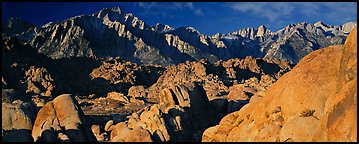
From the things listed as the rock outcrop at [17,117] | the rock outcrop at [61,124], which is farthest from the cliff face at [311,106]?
the rock outcrop at [17,117]

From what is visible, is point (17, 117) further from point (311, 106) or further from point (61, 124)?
point (311, 106)

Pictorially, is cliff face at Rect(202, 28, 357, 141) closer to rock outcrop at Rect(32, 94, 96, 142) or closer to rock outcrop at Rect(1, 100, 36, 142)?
rock outcrop at Rect(32, 94, 96, 142)

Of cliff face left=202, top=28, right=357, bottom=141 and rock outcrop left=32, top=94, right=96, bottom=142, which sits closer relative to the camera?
cliff face left=202, top=28, right=357, bottom=141

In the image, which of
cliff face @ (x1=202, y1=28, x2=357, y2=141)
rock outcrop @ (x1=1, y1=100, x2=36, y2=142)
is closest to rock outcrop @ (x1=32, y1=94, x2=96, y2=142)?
rock outcrop @ (x1=1, y1=100, x2=36, y2=142)

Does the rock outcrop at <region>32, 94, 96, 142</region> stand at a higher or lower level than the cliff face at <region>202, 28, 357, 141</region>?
lower

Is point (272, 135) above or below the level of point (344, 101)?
below

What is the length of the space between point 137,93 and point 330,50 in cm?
7882

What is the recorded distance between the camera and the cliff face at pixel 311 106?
17.6m

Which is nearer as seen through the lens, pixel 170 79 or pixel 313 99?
pixel 313 99

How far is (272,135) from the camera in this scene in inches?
839

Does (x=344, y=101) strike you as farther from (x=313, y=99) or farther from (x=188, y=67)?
(x=188, y=67)

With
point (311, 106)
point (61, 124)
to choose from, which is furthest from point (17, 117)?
point (311, 106)

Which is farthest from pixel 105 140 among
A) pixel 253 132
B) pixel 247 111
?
pixel 253 132

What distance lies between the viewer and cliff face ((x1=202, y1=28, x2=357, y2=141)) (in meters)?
17.6
